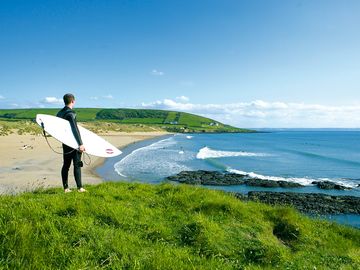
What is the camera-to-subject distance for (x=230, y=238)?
764 cm

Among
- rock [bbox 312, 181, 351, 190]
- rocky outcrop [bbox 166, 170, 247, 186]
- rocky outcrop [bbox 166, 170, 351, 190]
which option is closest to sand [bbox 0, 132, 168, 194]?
rocky outcrop [bbox 166, 170, 247, 186]

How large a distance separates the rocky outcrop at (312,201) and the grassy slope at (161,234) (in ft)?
46.7

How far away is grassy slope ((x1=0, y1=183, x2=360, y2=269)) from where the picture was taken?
4723 millimetres

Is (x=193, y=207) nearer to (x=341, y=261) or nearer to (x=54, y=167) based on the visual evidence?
(x=341, y=261)

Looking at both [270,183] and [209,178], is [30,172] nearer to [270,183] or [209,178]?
[209,178]

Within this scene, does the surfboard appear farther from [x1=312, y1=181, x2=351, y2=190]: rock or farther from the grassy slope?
[x1=312, y1=181, x2=351, y2=190]: rock

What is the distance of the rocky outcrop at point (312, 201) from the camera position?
24.3m

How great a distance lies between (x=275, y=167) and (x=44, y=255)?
1883 inches

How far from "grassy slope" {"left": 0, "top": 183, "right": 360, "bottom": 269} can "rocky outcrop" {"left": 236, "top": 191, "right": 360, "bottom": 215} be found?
14233 millimetres

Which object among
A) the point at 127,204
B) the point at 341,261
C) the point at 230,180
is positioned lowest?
→ the point at 230,180

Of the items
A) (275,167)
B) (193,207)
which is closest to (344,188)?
(275,167)

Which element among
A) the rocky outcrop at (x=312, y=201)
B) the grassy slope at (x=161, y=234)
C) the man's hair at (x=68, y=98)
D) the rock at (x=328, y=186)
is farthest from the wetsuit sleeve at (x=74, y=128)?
the rock at (x=328, y=186)

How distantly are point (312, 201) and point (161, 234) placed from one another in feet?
76.5

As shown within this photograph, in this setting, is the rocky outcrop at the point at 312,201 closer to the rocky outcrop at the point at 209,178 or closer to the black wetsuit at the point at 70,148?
the rocky outcrop at the point at 209,178
